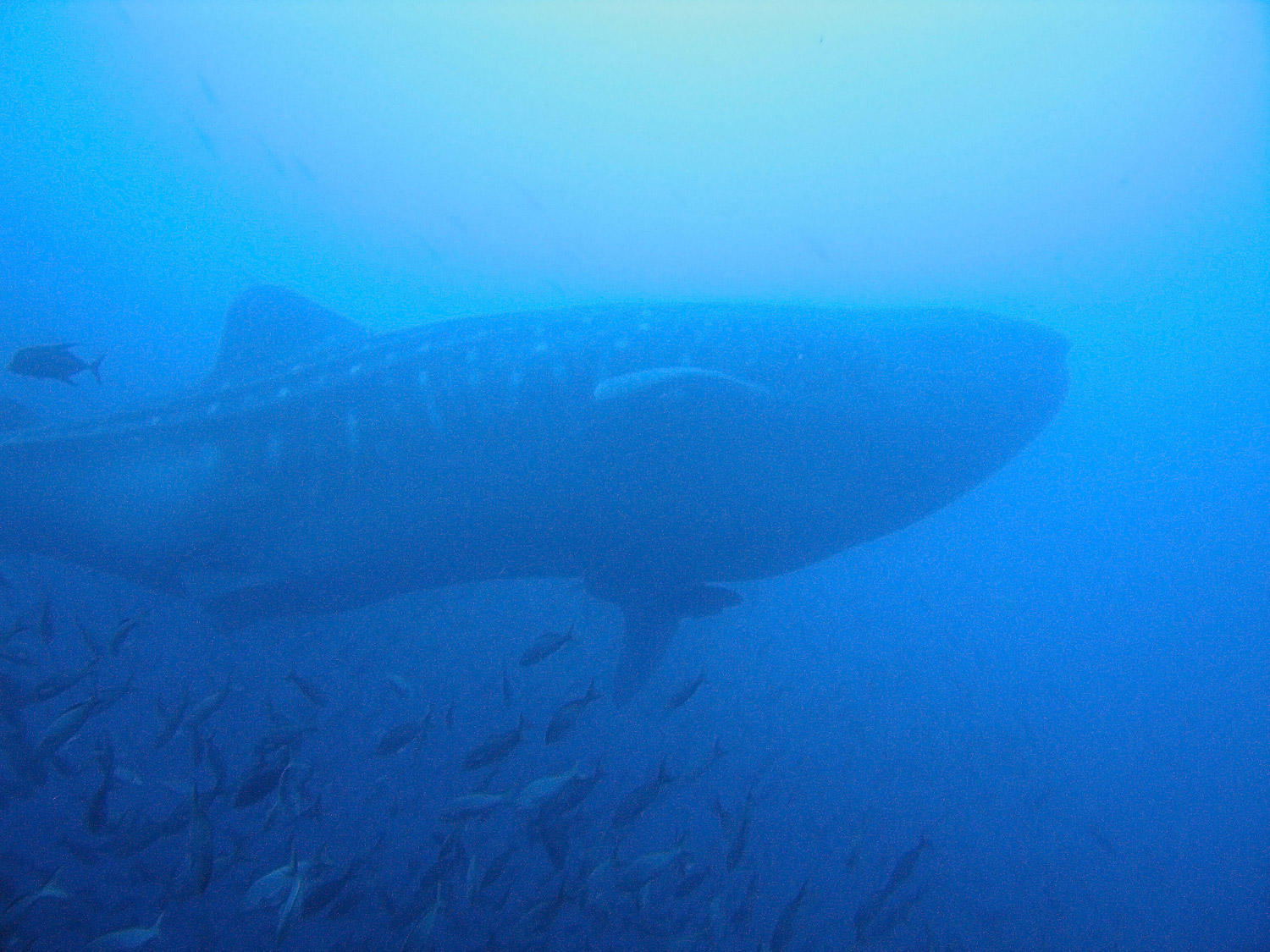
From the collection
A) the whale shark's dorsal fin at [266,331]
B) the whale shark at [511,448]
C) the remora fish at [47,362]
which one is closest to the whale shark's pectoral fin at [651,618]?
the whale shark at [511,448]

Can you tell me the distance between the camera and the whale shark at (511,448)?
4.67 m

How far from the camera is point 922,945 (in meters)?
9.72

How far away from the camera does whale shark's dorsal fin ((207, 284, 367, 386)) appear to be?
548 cm

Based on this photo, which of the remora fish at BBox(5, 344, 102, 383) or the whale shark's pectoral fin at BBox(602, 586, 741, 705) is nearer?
the whale shark's pectoral fin at BBox(602, 586, 741, 705)

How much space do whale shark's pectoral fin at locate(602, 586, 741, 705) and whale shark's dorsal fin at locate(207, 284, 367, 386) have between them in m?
3.03

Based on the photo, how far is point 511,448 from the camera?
4.70 meters

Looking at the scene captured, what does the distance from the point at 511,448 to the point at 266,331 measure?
7.63 feet

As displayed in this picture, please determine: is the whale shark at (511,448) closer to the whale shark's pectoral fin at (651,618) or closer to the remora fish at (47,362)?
the whale shark's pectoral fin at (651,618)

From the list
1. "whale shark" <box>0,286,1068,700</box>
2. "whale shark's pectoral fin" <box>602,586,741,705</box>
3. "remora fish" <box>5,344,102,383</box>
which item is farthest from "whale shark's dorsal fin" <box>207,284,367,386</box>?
A: "whale shark's pectoral fin" <box>602,586,741,705</box>

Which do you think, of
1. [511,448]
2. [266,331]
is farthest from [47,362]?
[511,448]

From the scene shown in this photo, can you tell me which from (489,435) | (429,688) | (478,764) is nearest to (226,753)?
(429,688)

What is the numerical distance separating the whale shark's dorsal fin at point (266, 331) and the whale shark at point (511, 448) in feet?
0.73

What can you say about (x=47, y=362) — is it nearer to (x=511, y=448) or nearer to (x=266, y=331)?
(x=266, y=331)

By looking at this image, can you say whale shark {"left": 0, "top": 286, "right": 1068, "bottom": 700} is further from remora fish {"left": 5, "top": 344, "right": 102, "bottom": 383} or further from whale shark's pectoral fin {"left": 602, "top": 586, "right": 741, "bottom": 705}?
remora fish {"left": 5, "top": 344, "right": 102, "bottom": 383}
